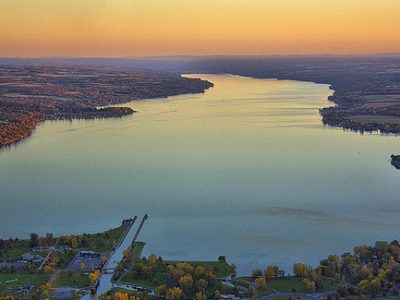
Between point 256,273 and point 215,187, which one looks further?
point 215,187

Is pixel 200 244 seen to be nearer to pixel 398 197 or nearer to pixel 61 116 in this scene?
pixel 398 197

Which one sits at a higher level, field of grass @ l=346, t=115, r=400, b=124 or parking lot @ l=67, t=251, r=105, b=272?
field of grass @ l=346, t=115, r=400, b=124

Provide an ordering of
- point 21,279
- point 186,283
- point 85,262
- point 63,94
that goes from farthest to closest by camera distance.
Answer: point 63,94, point 85,262, point 21,279, point 186,283

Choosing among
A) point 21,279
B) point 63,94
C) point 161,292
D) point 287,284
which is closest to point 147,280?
point 161,292

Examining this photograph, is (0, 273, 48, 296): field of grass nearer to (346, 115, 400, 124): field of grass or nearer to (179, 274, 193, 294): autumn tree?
(179, 274, 193, 294): autumn tree

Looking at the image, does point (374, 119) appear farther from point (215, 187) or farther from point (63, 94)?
point (63, 94)

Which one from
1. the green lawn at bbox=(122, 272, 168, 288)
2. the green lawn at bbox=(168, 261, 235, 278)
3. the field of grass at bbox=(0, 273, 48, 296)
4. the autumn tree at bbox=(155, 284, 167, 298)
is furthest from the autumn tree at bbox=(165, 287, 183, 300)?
the field of grass at bbox=(0, 273, 48, 296)

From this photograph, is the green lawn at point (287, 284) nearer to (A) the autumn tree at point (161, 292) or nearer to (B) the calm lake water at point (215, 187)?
(B) the calm lake water at point (215, 187)

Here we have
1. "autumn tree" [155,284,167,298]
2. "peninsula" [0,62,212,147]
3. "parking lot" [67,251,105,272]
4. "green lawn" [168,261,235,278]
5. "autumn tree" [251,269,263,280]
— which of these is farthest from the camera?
"peninsula" [0,62,212,147]

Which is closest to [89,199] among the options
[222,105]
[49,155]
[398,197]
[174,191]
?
[174,191]
